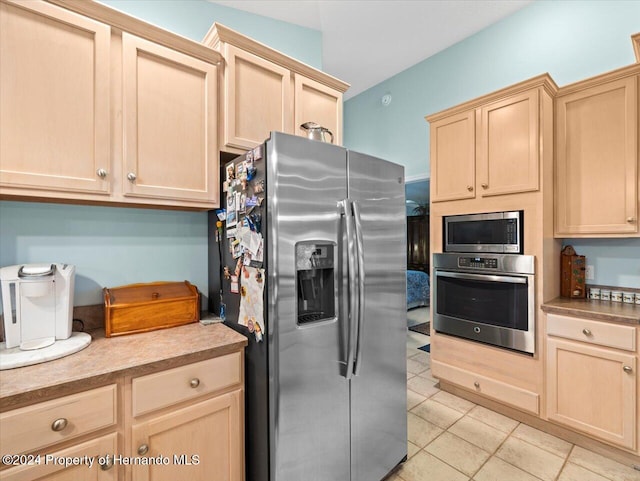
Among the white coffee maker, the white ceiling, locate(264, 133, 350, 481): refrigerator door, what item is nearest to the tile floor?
locate(264, 133, 350, 481): refrigerator door

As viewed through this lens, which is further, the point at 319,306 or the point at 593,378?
the point at 593,378

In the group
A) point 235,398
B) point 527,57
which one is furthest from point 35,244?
point 527,57

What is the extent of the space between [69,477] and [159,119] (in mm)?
1520

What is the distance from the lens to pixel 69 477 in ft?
3.49

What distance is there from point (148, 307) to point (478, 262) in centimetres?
235

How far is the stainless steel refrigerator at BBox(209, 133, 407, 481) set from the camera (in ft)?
4.36

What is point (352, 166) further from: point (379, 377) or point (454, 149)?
point (454, 149)

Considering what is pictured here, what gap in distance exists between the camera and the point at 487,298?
2422mm

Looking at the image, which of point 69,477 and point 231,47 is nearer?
point 69,477

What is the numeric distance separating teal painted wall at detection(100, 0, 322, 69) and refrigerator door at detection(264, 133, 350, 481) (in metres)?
1.32

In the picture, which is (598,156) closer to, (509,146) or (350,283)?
(509,146)

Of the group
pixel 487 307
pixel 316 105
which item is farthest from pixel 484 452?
pixel 316 105

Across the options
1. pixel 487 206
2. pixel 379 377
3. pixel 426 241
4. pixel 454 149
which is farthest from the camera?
pixel 426 241

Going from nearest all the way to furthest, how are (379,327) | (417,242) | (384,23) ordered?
(379,327) < (384,23) < (417,242)
